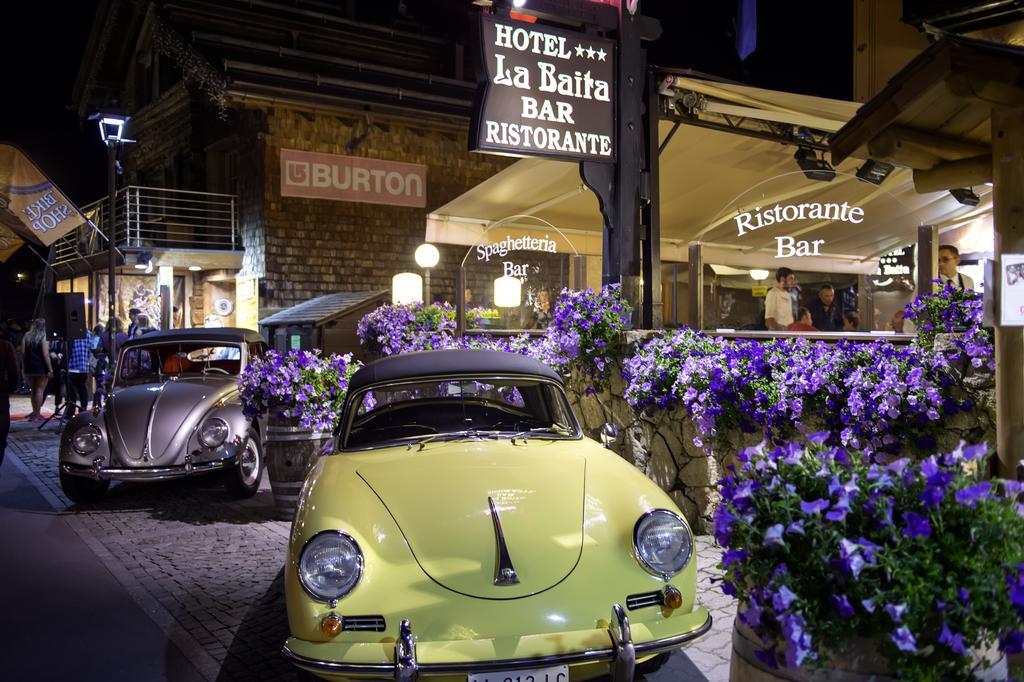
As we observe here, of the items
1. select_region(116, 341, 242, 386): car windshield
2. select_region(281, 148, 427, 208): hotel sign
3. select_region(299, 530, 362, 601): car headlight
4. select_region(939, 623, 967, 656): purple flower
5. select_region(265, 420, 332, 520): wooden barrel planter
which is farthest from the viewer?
select_region(281, 148, 427, 208): hotel sign

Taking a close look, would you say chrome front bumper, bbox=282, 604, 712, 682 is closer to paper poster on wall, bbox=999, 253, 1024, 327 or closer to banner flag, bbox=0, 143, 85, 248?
paper poster on wall, bbox=999, 253, 1024, 327

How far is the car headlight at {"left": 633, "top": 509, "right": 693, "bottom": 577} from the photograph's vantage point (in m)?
3.49

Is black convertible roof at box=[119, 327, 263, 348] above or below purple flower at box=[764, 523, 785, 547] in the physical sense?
above

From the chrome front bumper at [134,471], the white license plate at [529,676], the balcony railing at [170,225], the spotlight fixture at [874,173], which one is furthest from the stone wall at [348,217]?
the white license plate at [529,676]

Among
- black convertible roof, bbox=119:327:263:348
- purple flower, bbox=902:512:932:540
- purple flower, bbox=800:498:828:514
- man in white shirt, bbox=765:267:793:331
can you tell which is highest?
man in white shirt, bbox=765:267:793:331

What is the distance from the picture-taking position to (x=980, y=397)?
173 inches

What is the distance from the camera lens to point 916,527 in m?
2.08

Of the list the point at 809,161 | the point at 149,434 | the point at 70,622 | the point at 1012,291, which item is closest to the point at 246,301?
the point at 149,434

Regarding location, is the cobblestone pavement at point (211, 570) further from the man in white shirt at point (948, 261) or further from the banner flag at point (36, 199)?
the banner flag at point (36, 199)

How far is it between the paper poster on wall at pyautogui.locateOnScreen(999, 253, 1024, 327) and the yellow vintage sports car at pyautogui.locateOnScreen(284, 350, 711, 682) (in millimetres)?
1730

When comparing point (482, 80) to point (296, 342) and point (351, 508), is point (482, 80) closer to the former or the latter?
point (351, 508)

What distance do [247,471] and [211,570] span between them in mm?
2793

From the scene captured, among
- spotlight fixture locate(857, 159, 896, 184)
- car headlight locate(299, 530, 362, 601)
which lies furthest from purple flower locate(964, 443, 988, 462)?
spotlight fixture locate(857, 159, 896, 184)

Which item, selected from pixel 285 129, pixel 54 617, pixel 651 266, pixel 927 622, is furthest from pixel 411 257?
pixel 927 622
